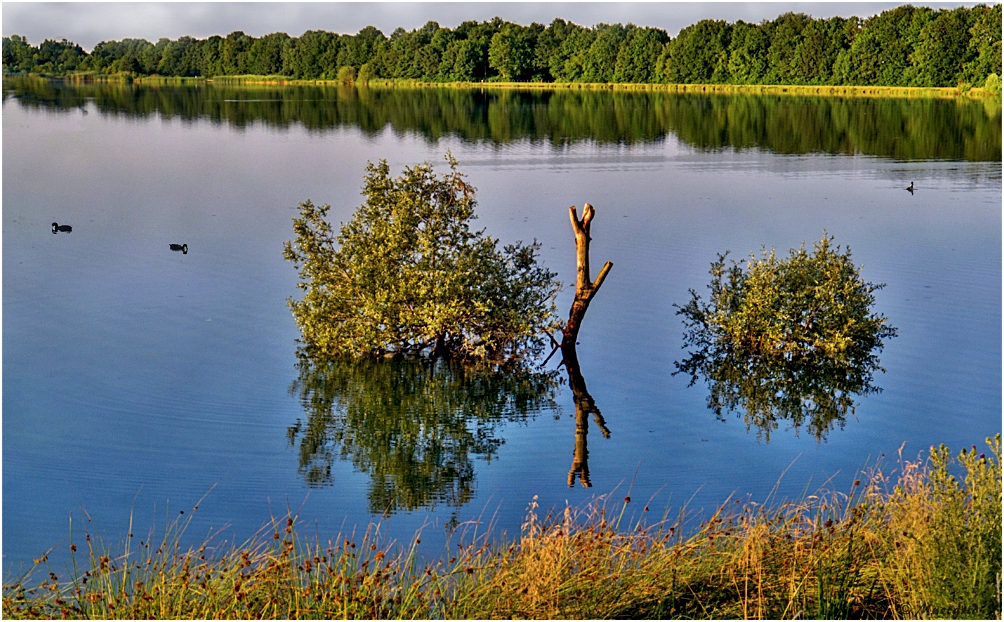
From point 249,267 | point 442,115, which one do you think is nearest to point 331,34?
point 442,115

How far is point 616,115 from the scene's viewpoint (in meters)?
70.9

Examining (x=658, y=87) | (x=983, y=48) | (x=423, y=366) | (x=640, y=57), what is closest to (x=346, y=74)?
(x=640, y=57)

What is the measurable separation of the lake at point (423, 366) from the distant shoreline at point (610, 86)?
48.2 meters

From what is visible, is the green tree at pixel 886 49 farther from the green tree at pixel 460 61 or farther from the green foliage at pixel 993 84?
the green tree at pixel 460 61

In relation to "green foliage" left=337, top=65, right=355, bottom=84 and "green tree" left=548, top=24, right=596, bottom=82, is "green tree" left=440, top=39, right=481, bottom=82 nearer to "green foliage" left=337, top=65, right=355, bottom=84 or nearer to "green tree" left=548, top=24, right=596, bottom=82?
"green tree" left=548, top=24, right=596, bottom=82

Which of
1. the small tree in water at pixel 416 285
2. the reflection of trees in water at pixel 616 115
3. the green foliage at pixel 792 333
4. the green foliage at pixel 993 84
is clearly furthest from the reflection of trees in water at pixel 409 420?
the green foliage at pixel 993 84

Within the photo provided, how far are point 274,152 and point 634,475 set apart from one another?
129 feet

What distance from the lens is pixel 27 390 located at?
51.7 feet

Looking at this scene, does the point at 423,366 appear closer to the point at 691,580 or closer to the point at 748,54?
the point at 691,580

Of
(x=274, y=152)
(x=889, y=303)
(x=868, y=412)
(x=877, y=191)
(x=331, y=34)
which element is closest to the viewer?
(x=868, y=412)

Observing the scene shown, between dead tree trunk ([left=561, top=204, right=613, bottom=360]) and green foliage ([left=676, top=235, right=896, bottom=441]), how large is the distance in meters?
1.67

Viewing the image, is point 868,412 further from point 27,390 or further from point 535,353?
point 27,390

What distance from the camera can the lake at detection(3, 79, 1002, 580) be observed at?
1255 centimetres

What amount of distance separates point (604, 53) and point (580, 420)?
103 metres
